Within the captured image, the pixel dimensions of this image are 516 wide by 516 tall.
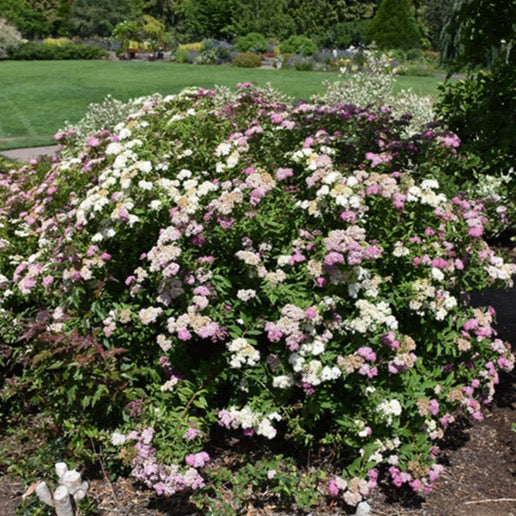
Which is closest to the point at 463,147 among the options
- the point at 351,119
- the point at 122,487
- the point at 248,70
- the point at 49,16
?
the point at 351,119

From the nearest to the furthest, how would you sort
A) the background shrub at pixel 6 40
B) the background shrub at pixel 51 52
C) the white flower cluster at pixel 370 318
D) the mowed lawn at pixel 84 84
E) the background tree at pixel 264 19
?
the white flower cluster at pixel 370 318
the mowed lawn at pixel 84 84
the background shrub at pixel 6 40
the background shrub at pixel 51 52
the background tree at pixel 264 19

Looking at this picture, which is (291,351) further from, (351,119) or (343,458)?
(351,119)

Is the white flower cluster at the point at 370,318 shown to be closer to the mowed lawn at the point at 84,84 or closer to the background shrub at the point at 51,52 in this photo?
the mowed lawn at the point at 84,84

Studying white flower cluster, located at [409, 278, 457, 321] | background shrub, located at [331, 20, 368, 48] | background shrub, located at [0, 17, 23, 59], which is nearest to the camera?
white flower cluster, located at [409, 278, 457, 321]

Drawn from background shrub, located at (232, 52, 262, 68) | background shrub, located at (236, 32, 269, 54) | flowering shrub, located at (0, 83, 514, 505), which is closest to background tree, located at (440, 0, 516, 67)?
flowering shrub, located at (0, 83, 514, 505)

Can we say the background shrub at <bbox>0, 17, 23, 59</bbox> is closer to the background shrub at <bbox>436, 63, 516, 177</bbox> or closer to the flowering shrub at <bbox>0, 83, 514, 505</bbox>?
the flowering shrub at <bbox>0, 83, 514, 505</bbox>

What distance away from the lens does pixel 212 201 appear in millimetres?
2895

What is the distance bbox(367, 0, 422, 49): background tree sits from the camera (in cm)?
3136

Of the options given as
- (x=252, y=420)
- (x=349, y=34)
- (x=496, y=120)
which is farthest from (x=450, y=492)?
(x=349, y=34)

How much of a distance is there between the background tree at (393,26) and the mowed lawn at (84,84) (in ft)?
24.0

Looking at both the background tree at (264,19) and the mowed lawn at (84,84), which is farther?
the background tree at (264,19)

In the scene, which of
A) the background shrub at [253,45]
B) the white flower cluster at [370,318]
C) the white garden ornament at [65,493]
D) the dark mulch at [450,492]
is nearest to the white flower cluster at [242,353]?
the white flower cluster at [370,318]

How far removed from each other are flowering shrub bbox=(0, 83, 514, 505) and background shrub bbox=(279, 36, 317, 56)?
3100 cm

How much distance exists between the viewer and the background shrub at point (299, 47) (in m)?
32.6
